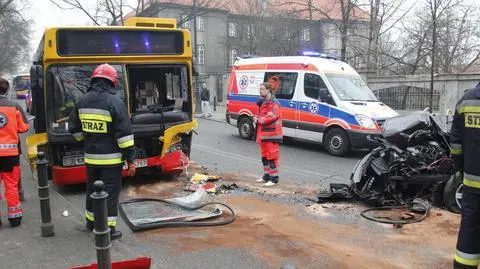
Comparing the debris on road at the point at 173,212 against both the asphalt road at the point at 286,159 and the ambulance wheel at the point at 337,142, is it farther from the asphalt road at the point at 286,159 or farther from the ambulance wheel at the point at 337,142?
Answer: the ambulance wheel at the point at 337,142

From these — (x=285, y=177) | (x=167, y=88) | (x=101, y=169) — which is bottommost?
(x=285, y=177)

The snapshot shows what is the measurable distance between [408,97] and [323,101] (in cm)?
929

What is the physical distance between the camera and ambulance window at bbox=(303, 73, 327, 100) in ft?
38.6

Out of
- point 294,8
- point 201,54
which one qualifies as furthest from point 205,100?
point 201,54

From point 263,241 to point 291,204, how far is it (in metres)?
1.64

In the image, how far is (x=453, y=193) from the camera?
239 inches

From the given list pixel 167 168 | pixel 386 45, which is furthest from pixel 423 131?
pixel 386 45

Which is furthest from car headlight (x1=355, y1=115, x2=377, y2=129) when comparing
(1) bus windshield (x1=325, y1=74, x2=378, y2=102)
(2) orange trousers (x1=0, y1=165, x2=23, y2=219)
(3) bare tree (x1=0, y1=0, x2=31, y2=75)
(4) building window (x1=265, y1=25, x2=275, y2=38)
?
(3) bare tree (x1=0, y1=0, x2=31, y2=75)

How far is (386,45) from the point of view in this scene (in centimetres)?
2900

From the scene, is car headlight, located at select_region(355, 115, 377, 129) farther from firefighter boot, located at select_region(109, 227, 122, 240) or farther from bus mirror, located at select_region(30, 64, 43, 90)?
firefighter boot, located at select_region(109, 227, 122, 240)

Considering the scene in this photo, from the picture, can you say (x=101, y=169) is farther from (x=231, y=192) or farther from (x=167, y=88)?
(x=167, y=88)

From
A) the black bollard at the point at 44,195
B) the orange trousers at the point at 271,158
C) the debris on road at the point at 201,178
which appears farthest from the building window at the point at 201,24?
the black bollard at the point at 44,195

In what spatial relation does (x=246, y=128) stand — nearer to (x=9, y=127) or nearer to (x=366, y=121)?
(x=366, y=121)

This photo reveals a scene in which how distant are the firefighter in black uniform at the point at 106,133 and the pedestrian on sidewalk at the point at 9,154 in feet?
3.93
